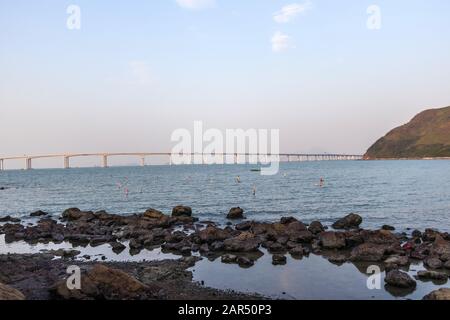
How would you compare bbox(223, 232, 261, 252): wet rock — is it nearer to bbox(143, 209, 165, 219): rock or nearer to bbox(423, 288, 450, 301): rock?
bbox(423, 288, 450, 301): rock

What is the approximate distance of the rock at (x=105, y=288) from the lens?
16.0 meters

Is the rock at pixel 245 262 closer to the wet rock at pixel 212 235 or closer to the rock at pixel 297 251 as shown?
the rock at pixel 297 251

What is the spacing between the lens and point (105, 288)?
16500 mm

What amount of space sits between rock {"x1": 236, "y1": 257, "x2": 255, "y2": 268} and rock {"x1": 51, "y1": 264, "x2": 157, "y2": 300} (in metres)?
6.84

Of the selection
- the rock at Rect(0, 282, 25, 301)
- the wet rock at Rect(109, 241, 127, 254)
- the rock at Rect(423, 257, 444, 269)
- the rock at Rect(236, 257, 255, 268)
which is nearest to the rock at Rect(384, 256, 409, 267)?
the rock at Rect(423, 257, 444, 269)

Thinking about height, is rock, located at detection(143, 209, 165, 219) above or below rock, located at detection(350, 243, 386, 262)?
below

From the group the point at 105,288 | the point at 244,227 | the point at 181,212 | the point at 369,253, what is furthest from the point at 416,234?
the point at 105,288

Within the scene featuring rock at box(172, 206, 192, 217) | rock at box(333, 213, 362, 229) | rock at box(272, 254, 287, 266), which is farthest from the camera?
rock at box(172, 206, 192, 217)

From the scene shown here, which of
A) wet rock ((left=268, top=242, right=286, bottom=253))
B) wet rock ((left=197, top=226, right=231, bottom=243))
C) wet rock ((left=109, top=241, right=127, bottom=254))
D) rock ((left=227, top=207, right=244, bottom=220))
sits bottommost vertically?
rock ((left=227, top=207, right=244, bottom=220))

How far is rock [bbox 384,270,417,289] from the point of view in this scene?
18.3 metres

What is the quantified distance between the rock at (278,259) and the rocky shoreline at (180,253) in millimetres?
57
